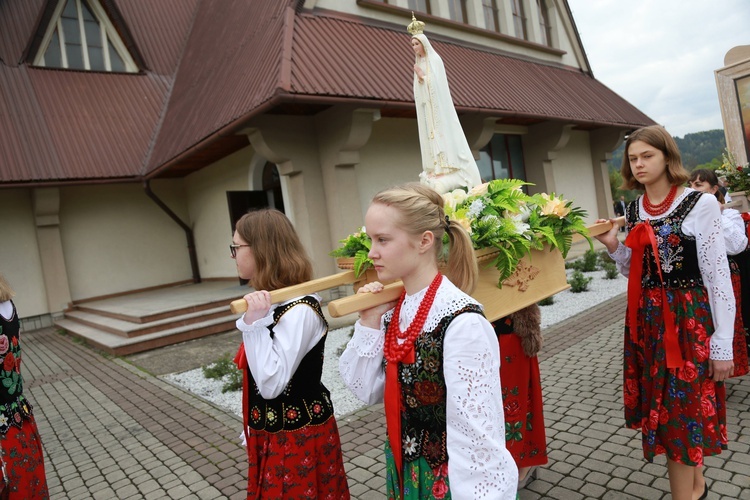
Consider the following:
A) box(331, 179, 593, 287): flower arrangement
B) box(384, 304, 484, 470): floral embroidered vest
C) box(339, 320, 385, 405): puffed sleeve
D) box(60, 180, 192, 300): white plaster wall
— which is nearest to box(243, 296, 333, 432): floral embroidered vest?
box(339, 320, 385, 405): puffed sleeve

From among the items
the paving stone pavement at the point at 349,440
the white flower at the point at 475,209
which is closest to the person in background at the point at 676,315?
the paving stone pavement at the point at 349,440

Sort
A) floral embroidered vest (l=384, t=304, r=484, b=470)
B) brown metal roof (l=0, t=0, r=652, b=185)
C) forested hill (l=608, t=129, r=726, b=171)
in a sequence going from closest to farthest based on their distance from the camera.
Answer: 1. floral embroidered vest (l=384, t=304, r=484, b=470)
2. brown metal roof (l=0, t=0, r=652, b=185)
3. forested hill (l=608, t=129, r=726, b=171)

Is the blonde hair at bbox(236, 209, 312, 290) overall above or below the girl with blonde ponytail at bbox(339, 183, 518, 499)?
above

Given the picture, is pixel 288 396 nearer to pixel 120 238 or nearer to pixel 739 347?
pixel 739 347

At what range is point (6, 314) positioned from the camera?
265cm

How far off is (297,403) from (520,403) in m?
1.18

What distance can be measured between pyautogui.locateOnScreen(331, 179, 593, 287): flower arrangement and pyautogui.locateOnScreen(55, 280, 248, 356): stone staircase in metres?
7.20

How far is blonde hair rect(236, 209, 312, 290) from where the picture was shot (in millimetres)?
2012

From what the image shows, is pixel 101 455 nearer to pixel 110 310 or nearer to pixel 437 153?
pixel 437 153

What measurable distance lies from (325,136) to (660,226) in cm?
750

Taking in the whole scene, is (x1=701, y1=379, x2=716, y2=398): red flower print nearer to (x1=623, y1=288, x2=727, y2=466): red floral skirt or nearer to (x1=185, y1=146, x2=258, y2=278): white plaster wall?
(x1=623, y1=288, x2=727, y2=466): red floral skirt

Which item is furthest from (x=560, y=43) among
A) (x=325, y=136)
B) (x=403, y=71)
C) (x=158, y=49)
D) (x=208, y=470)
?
(x=208, y=470)

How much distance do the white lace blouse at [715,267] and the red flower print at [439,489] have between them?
1.54 meters

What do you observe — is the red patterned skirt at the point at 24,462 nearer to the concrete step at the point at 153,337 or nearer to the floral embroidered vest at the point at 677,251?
the floral embroidered vest at the point at 677,251
